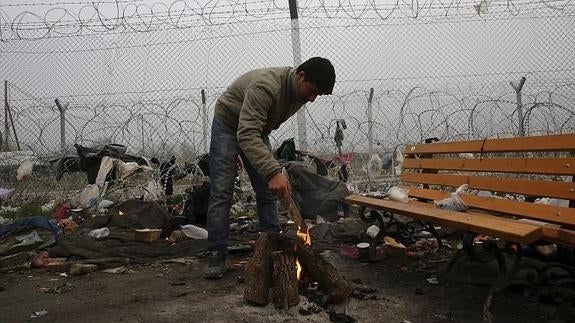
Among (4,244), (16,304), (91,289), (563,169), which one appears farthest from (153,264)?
(563,169)

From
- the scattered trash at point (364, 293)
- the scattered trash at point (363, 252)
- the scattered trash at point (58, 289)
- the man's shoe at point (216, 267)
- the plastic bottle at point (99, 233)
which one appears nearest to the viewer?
the scattered trash at point (364, 293)

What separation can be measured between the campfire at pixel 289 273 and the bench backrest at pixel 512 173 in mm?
1269

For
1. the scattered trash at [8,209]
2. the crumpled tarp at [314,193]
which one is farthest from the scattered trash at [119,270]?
the scattered trash at [8,209]

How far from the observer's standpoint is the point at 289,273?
318 cm

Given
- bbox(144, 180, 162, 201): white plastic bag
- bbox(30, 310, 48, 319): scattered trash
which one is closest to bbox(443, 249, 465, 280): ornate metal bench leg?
bbox(30, 310, 48, 319): scattered trash

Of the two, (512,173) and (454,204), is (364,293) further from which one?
(512,173)

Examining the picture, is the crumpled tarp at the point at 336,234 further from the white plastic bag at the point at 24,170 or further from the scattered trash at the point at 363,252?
the white plastic bag at the point at 24,170

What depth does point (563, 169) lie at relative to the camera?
3.08 m

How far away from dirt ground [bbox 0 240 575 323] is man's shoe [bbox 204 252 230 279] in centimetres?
6

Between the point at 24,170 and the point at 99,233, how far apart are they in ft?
9.27

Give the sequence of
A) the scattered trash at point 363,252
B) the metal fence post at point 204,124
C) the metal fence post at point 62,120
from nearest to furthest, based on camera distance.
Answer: the scattered trash at point 363,252 < the metal fence post at point 204,124 < the metal fence post at point 62,120

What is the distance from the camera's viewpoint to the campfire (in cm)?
317

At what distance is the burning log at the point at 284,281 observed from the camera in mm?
3131

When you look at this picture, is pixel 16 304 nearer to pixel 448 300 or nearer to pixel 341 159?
pixel 448 300
